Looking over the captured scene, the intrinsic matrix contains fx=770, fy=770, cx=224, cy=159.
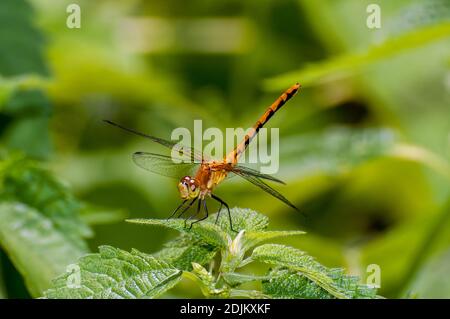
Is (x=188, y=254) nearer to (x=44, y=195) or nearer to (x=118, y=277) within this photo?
(x=118, y=277)

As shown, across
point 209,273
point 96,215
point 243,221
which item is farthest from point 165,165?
point 209,273

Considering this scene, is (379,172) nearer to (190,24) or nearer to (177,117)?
(177,117)

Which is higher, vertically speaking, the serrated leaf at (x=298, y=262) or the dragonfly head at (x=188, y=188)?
the dragonfly head at (x=188, y=188)

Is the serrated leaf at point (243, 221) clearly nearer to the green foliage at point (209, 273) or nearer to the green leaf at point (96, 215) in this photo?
the green foliage at point (209, 273)

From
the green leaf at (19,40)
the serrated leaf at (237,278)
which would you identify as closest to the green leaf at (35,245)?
the serrated leaf at (237,278)

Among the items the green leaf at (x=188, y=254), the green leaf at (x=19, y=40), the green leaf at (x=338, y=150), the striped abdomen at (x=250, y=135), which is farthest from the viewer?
the green leaf at (x=338, y=150)

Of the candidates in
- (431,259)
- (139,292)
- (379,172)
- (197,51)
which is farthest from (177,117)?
(139,292)

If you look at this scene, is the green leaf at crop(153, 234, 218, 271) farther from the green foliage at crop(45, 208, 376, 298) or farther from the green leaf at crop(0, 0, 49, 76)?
the green leaf at crop(0, 0, 49, 76)
